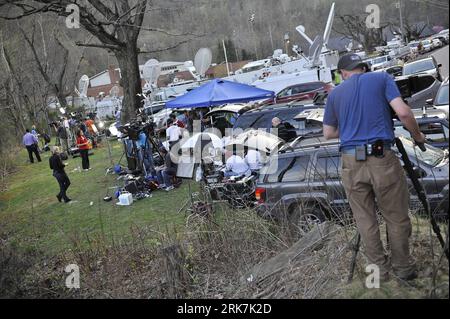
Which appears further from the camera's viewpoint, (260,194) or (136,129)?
(136,129)

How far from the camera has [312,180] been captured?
7.16 metres

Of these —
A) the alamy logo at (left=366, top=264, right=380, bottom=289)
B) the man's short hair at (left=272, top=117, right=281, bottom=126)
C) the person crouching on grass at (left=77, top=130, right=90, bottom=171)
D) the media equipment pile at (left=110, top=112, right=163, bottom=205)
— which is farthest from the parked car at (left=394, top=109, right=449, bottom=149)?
the person crouching on grass at (left=77, top=130, right=90, bottom=171)

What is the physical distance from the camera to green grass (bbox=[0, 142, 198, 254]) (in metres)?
8.74

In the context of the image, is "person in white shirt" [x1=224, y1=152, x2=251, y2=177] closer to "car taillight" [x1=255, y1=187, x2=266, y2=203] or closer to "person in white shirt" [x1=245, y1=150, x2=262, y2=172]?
"person in white shirt" [x1=245, y1=150, x2=262, y2=172]

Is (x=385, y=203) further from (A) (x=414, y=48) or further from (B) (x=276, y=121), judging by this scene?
(A) (x=414, y=48)

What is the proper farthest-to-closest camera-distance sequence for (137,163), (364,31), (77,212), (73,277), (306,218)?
(364,31)
(137,163)
(77,212)
(306,218)
(73,277)

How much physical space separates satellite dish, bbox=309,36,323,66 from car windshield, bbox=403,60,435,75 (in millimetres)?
8341

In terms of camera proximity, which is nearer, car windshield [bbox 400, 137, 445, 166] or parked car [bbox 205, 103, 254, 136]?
car windshield [bbox 400, 137, 445, 166]

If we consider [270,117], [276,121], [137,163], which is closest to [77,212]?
[137,163]

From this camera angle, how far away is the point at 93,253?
5.74 metres

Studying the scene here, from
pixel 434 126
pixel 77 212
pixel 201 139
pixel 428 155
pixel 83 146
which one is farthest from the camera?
pixel 83 146

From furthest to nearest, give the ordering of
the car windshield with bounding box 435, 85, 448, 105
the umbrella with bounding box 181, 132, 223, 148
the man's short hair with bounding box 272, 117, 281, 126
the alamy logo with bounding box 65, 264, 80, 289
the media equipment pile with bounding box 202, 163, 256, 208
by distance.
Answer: the man's short hair with bounding box 272, 117, 281, 126 < the umbrella with bounding box 181, 132, 223, 148 < the car windshield with bounding box 435, 85, 448, 105 < the media equipment pile with bounding box 202, 163, 256, 208 < the alamy logo with bounding box 65, 264, 80, 289

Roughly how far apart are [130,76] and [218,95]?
6.79m
